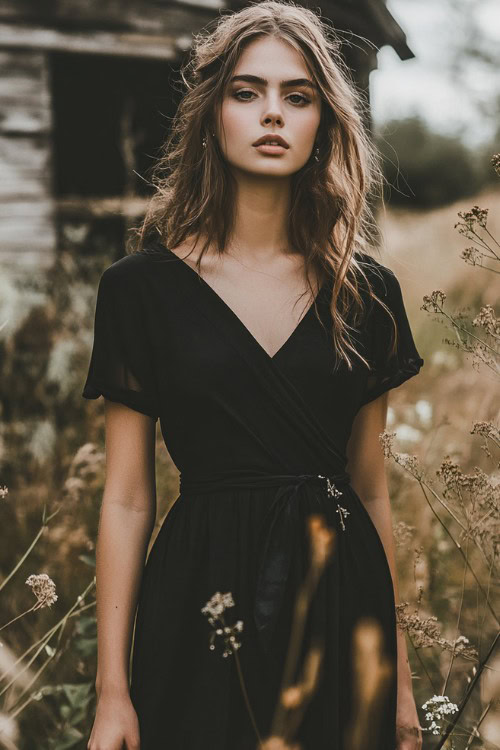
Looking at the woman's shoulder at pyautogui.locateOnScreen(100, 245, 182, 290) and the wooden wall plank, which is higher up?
the woman's shoulder at pyautogui.locateOnScreen(100, 245, 182, 290)

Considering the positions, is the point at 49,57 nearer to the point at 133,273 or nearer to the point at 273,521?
the point at 133,273

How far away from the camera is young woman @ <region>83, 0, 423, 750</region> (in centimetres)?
188

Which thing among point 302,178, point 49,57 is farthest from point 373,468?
point 49,57

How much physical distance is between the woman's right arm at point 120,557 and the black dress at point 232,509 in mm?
33

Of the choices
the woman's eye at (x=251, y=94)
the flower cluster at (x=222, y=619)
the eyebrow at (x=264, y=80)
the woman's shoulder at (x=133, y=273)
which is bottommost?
the flower cluster at (x=222, y=619)

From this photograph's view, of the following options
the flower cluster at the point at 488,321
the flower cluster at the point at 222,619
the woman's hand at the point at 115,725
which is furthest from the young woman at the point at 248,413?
the flower cluster at the point at 488,321

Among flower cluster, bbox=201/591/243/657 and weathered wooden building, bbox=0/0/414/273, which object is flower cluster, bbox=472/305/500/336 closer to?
flower cluster, bbox=201/591/243/657

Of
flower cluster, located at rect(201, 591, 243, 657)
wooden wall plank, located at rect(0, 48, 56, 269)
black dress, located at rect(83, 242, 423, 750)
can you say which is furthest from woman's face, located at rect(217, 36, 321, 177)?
wooden wall plank, located at rect(0, 48, 56, 269)

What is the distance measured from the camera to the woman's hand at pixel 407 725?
2.07 m

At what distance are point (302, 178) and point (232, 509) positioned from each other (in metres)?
0.84

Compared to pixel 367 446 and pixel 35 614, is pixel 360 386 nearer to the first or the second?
pixel 367 446

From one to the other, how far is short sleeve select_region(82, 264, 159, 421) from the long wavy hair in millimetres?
152

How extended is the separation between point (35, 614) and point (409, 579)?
4.24 ft

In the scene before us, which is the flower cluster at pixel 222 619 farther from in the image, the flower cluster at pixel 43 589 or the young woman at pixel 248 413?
the flower cluster at pixel 43 589
